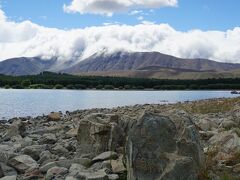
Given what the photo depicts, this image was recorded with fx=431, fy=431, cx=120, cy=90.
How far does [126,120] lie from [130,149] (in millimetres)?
4332

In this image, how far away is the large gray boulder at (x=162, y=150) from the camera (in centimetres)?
890

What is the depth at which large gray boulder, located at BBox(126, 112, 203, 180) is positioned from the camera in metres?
8.90

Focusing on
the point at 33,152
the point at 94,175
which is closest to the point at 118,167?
the point at 94,175

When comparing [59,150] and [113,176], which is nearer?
[113,176]

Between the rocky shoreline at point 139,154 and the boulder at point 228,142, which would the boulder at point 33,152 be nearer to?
the rocky shoreline at point 139,154

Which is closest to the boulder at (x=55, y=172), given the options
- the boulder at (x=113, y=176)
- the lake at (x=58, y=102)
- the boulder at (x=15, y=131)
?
the boulder at (x=113, y=176)

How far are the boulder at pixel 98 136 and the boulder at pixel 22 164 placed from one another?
1586 millimetres

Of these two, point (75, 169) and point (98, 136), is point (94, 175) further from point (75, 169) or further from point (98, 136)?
point (98, 136)

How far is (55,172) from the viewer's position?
11.1 metres

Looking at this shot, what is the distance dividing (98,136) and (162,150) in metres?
4.45

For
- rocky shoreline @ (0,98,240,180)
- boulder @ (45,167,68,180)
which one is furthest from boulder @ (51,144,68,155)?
boulder @ (45,167,68,180)

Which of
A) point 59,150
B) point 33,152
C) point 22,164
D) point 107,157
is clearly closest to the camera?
point 107,157

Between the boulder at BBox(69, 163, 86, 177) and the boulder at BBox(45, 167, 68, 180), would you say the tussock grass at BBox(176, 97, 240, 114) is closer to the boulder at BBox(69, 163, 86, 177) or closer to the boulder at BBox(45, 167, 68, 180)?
the boulder at BBox(69, 163, 86, 177)

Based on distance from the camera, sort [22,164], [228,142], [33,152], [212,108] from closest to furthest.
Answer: [22,164]
[228,142]
[33,152]
[212,108]
